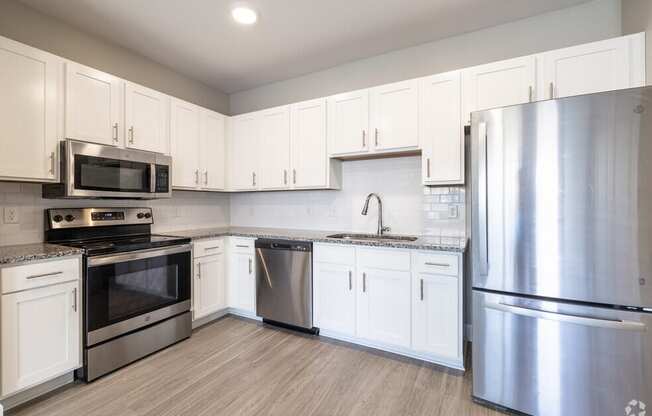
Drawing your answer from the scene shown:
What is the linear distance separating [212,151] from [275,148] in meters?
0.77

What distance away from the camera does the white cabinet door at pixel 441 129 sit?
238cm

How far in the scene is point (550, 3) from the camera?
2311 mm

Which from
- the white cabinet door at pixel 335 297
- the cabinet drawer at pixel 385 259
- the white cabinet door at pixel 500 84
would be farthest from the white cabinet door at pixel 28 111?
the white cabinet door at pixel 500 84

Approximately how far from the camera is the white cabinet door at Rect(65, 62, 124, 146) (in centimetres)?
224

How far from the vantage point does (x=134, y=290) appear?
7.61 feet

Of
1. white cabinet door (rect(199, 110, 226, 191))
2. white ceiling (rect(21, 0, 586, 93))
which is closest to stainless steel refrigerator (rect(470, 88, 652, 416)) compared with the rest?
white ceiling (rect(21, 0, 586, 93))

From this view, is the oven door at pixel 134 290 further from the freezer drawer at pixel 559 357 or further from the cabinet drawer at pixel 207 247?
the freezer drawer at pixel 559 357

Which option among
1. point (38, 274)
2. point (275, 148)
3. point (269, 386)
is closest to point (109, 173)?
point (38, 274)

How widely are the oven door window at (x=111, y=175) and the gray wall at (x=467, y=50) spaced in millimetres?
1791

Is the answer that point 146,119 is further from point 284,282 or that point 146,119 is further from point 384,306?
point 384,306

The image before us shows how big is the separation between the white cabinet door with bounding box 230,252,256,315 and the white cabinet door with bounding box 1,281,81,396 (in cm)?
137

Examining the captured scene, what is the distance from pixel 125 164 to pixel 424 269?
103 inches

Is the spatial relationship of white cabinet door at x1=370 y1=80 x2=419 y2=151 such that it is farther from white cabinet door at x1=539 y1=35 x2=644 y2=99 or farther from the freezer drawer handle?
the freezer drawer handle

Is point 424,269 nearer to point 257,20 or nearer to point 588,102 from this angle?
point 588,102
